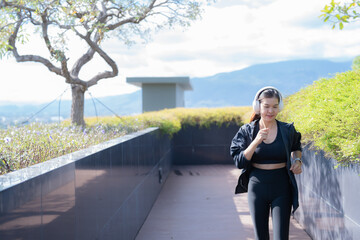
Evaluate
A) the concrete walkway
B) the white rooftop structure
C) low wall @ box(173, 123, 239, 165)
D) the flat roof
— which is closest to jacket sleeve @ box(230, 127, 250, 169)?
the concrete walkway

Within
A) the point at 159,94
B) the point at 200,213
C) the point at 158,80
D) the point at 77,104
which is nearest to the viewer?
the point at 200,213

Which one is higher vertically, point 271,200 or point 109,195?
point 271,200

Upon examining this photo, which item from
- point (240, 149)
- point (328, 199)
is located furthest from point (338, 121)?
point (328, 199)

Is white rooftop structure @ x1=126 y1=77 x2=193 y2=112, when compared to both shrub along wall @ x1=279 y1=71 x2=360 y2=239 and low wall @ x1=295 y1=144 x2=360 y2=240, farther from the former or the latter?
shrub along wall @ x1=279 y1=71 x2=360 y2=239

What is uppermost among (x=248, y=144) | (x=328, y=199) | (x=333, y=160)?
(x=248, y=144)

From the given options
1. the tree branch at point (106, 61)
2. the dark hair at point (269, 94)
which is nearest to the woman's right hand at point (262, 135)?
the dark hair at point (269, 94)

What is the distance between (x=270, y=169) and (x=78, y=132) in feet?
14.7

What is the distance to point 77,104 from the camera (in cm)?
1008

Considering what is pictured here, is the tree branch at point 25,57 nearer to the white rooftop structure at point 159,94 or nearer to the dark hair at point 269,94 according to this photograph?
the dark hair at point 269,94

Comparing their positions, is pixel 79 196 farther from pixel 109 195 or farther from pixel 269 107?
pixel 269 107

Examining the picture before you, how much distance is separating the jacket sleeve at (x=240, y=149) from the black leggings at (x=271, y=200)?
18 cm

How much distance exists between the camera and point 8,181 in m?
2.35

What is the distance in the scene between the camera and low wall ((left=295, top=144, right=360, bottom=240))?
3.93 metres

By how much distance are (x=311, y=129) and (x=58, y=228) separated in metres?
3.01
